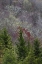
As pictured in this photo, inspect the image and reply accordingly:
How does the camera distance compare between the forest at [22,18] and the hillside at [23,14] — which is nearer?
the forest at [22,18]

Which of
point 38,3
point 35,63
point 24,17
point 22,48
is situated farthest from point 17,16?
point 35,63

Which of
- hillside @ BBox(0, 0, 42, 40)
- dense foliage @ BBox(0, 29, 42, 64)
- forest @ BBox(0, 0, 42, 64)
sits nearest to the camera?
dense foliage @ BBox(0, 29, 42, 64)

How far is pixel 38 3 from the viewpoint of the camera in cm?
5959

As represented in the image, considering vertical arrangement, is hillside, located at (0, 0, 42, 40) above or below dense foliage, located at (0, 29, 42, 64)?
below

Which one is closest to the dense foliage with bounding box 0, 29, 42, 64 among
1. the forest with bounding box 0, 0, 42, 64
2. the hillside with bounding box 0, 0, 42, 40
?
the forest with bounding box 0, 0, 42, 64

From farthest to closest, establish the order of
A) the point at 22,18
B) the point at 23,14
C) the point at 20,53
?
the point at 23,14 → the point at 22,18 → the point at 20,53

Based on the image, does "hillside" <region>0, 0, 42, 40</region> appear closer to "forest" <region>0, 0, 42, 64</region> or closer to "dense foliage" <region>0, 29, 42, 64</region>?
"forest" <region>0, 0, 42, 64</region>

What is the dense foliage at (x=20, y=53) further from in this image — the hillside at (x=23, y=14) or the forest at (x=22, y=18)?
the hillside at (x=23, y=14)

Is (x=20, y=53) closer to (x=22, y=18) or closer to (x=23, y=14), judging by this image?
(x=22, y=18)

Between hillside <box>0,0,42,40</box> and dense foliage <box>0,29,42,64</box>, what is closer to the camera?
dense foliage <box>0,29,42,64</box>

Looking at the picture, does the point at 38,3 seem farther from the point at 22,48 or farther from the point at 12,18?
the point at 22,48

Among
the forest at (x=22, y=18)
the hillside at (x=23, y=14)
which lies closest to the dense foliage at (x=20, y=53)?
the forest at (x=22, y=18)

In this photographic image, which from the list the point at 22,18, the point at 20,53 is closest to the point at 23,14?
the point at 22,18

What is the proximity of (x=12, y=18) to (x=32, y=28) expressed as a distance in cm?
346
